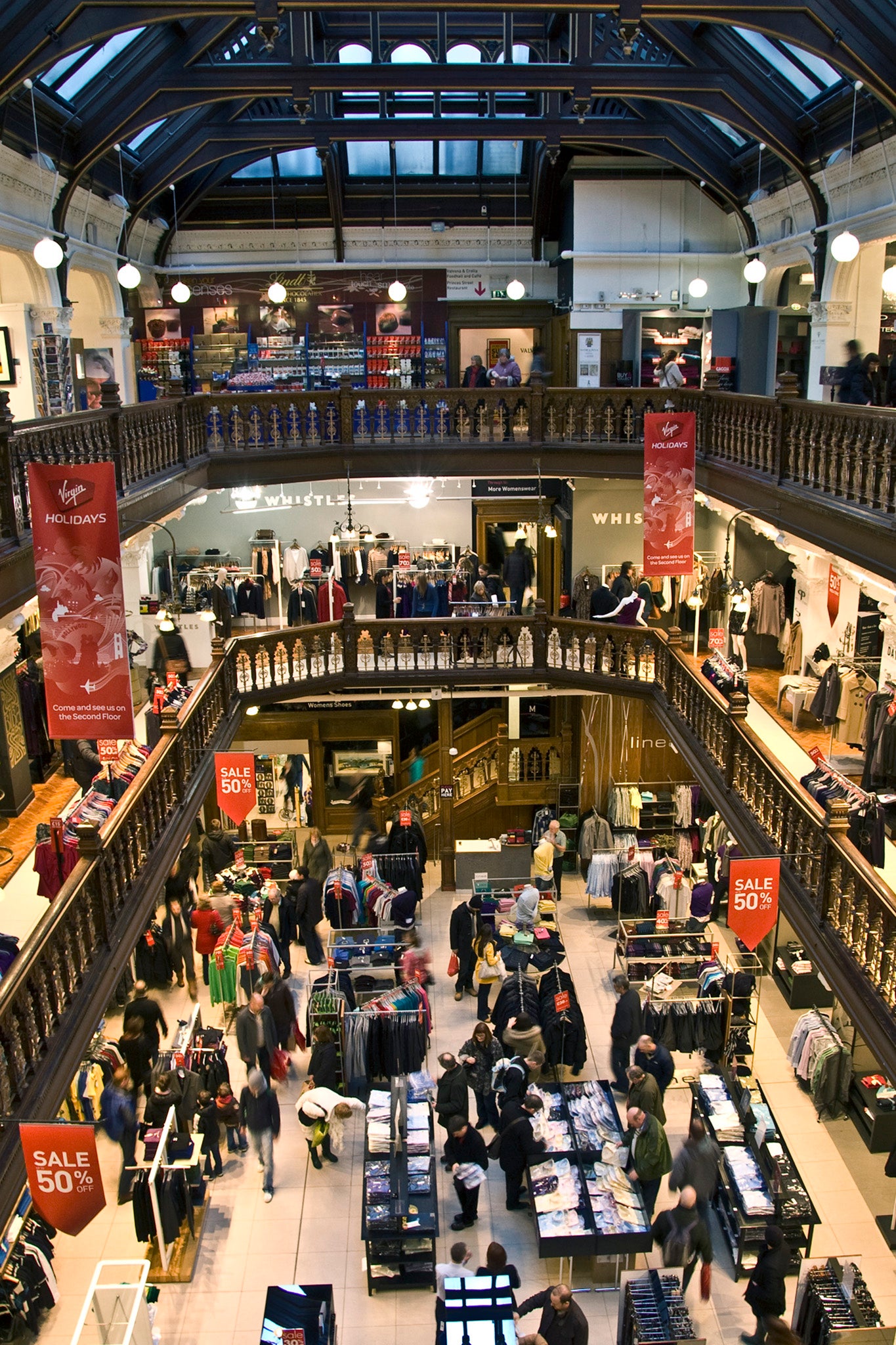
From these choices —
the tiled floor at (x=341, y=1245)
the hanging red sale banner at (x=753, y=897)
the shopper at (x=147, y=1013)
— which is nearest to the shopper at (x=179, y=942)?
the shopper at (x=147, y=1013)

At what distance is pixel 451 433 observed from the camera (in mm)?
16531

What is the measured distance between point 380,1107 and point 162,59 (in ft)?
37.5

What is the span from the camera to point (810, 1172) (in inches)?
406

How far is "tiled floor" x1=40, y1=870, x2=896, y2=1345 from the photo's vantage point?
889cm

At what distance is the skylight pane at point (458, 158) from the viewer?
728 inches

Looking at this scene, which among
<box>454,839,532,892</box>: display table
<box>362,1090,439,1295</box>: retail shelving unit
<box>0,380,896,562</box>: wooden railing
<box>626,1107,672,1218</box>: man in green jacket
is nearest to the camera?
<box>0,380,896,562</box>: wooden railing

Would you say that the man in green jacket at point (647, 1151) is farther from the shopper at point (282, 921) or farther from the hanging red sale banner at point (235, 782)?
the shopper at point (282, 921)

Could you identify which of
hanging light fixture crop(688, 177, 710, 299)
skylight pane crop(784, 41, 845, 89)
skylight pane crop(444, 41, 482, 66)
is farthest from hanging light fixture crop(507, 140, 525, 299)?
skylight pane crop(784, 41, 845, 89)

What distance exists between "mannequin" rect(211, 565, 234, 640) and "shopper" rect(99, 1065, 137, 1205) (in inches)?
214

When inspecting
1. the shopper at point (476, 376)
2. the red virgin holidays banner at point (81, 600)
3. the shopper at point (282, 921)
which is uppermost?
the shopper at point (476, 376)

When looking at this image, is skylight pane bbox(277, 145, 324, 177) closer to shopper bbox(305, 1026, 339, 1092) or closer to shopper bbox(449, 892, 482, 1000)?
shopper bbox(449, 892, 482, 1000)

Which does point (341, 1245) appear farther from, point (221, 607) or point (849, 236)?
point (849, 236)

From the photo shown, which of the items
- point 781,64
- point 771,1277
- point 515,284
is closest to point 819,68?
point 781,64

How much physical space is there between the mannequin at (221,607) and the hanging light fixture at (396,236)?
194 inches
